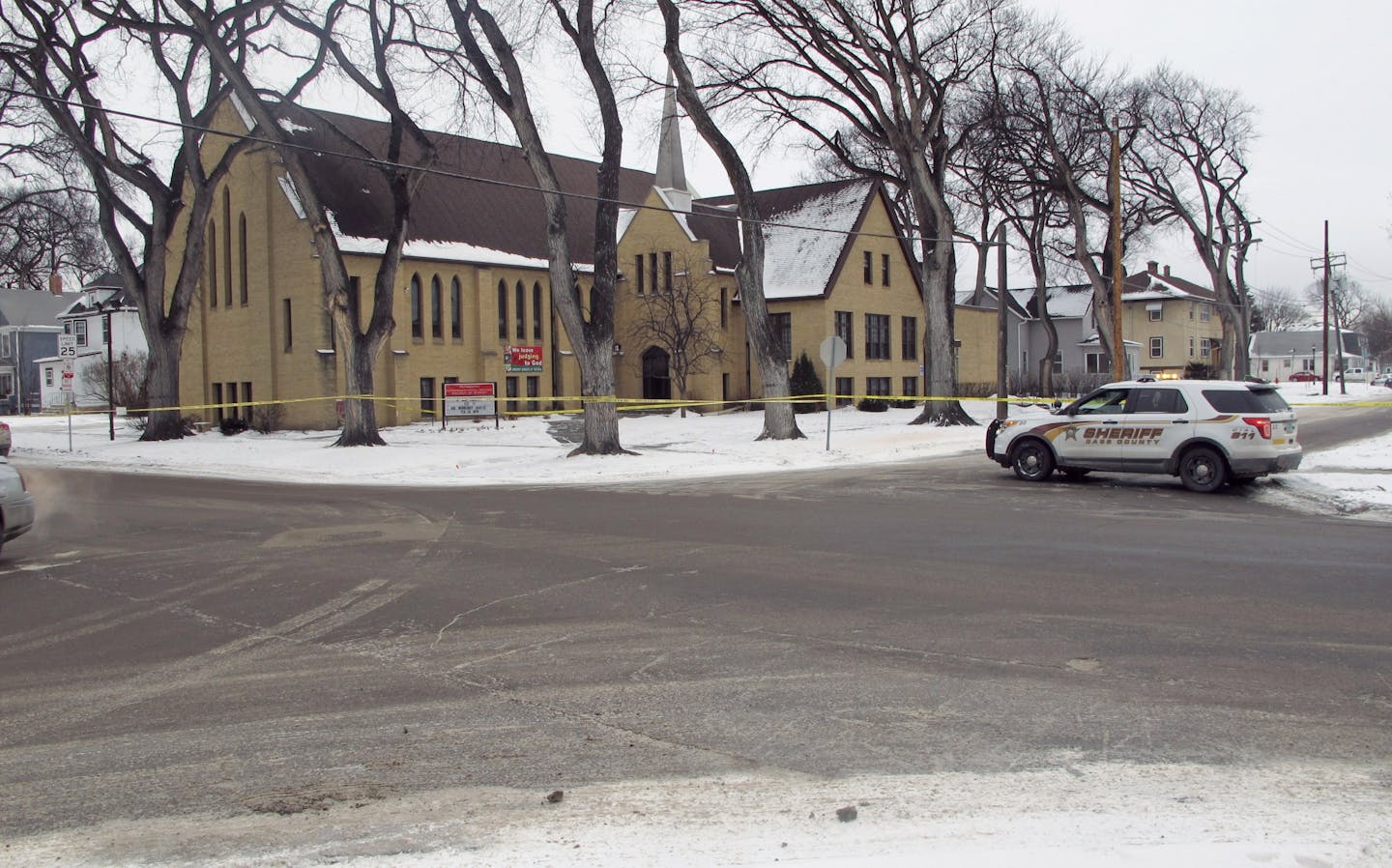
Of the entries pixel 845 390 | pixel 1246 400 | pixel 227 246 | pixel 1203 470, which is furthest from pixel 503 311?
pixel 1246 400

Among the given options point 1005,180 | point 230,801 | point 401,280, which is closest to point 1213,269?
point 1005,180

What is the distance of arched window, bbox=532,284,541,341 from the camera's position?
4472 cm

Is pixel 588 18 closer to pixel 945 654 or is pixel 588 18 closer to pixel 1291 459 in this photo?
pixel 1291 459

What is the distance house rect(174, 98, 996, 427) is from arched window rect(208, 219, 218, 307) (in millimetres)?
80

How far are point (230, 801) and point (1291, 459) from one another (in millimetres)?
16022

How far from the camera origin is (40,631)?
786 centimetres

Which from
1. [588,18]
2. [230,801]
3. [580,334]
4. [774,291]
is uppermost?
[588,18]

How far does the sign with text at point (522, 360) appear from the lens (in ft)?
Result: 139

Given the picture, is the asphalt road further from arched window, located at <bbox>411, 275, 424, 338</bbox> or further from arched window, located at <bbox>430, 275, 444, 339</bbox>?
arched window, located at <bbox>430, 275, 444, 339</bbox>

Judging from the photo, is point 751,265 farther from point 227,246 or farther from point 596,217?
A: point 227,246

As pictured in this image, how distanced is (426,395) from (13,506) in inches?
1208

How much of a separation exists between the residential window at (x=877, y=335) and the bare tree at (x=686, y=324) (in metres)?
7.17

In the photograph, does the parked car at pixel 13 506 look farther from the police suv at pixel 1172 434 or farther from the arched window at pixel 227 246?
the arched window at pixel 227 246

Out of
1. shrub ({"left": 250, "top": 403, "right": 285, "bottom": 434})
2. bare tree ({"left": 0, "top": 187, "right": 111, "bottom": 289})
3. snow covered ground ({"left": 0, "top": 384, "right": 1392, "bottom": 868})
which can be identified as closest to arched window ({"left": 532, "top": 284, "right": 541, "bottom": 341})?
shrub ({"left": 250, "top": 403, "right": 285, "bottom": 434})
